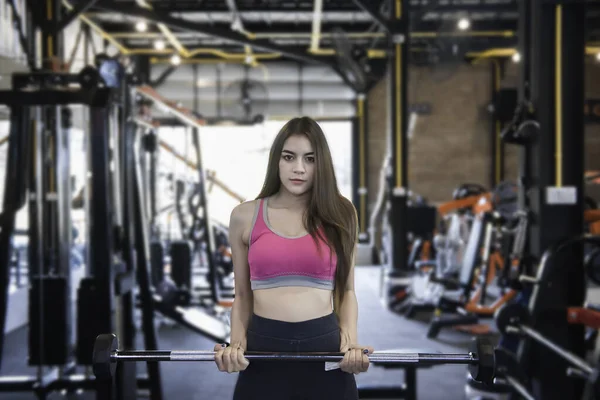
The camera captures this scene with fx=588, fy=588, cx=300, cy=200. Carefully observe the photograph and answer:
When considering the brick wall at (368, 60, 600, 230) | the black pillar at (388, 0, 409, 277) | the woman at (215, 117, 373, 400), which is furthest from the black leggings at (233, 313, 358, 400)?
the brick wall at (368, 60, 600, 230)

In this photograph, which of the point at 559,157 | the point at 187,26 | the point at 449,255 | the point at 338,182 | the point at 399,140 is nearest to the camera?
the point at 559,157

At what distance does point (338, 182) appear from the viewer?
3967mm

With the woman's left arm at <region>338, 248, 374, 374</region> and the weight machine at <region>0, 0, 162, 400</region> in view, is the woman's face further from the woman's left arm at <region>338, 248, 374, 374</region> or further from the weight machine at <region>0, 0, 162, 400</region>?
the weight machine at <region>0, 0, 162, 400</region>

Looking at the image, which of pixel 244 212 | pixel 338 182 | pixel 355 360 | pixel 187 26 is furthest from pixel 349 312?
pixel 187 26

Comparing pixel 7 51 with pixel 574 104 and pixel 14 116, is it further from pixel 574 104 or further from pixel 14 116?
pixel 574 104

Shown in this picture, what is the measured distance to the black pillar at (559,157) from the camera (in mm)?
3496

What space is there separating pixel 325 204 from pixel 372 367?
307cm

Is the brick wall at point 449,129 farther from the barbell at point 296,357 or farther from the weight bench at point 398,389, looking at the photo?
the barbell at point 296,357

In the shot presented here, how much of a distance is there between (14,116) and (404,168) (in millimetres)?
4183

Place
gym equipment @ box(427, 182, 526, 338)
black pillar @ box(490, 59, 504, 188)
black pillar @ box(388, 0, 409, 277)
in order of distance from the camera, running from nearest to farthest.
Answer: gym equipment @ box(427, 182, 526, 338) < black pillar @ box(388, 0, 409, 277) < black pillar @ box(490, 59, 504, 188)

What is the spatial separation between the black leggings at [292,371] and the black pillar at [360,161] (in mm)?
9753

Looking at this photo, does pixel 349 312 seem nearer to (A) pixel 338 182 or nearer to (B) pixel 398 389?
(B) pixel 398 389

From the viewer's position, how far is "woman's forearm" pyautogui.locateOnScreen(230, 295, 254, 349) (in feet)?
5.56

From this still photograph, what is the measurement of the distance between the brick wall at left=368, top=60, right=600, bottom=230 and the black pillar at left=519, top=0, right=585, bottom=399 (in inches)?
304
